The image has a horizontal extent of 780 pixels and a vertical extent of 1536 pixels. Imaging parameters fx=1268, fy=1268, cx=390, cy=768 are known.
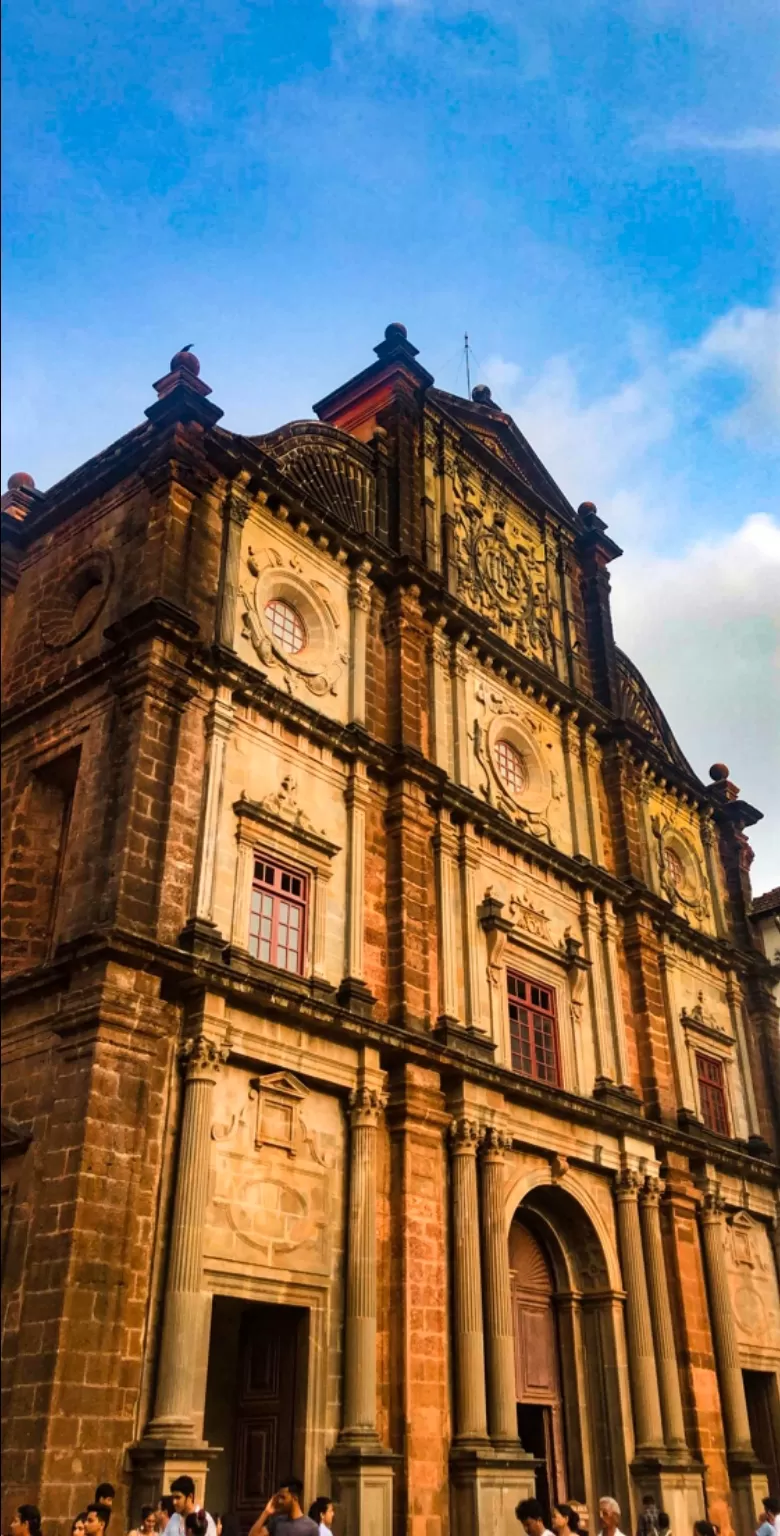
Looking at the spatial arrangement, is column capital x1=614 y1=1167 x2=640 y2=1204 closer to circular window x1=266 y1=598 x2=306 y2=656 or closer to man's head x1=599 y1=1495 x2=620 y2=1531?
Result: man's head x1=599 y1=1495 x2=620 y2=1531

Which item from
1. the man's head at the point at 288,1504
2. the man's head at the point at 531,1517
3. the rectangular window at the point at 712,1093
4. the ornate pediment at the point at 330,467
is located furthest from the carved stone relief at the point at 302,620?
the rectangular window at the point at 712,1093

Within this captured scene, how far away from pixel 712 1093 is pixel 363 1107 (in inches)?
461

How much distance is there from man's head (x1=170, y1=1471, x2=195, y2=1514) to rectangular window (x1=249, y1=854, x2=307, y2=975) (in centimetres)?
634

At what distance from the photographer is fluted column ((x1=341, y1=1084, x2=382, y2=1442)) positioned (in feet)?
47.9

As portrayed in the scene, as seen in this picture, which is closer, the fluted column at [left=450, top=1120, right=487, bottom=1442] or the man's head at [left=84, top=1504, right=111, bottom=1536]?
the man's head at [left=84, top=1504, right=111, bottom=1536]

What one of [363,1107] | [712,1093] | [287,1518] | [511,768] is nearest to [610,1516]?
[287,1518]

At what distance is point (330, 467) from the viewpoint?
21812 mm

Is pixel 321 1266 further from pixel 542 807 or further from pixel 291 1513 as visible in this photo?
pixel 542 807

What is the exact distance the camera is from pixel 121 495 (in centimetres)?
1912

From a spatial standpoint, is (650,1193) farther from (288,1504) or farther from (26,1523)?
(26,1523)

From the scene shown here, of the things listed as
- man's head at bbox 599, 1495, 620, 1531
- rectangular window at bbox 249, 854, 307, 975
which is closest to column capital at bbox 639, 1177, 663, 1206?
rectangular window at bbox 249, 854, 307, 975

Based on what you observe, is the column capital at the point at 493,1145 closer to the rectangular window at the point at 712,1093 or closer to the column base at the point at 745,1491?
the column base at the point at 745,1491

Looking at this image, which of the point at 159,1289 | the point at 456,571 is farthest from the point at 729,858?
the point at 159,1289

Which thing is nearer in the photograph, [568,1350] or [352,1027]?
[352,1027]
